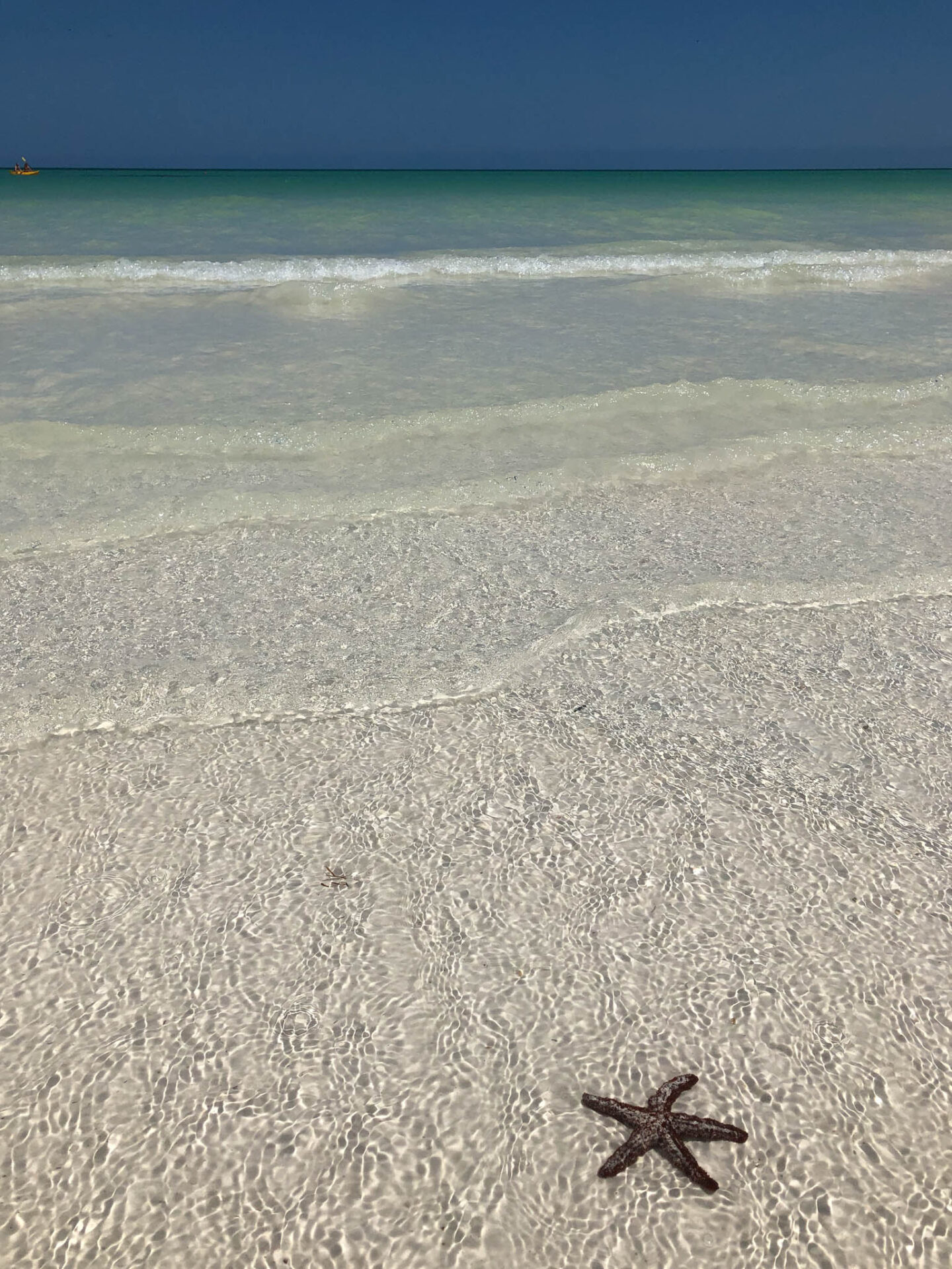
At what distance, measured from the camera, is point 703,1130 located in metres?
1.76

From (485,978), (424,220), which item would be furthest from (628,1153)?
(424,220)

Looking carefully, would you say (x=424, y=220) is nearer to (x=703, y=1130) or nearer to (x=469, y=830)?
(x=469, y=830)

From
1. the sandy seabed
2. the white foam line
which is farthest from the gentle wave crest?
the sandy seabed

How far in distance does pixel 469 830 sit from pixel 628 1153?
1.00 metres

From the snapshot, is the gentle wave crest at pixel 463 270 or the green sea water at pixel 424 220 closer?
the gentle wave crest at pixel 463 270

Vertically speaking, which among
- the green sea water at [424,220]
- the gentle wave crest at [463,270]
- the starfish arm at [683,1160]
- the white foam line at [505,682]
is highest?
the green sea water at [424,220]

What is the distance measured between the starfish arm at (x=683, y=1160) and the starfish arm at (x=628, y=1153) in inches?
0.9

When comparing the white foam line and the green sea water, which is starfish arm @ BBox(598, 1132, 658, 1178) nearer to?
the white foam line

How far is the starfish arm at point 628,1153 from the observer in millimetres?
1699

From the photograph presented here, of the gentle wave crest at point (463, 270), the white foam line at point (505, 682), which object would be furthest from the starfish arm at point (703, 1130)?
the gentle wave crest at point (463, 270)

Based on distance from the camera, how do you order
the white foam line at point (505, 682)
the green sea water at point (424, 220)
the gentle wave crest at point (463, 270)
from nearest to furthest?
the white foam line at point (505, 682) → the gentle wave crest at point (463, 270) → the green sea water at point (424, 220)

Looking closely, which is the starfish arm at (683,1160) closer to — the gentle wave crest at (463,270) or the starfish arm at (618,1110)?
the starfish arm at (618,1110)

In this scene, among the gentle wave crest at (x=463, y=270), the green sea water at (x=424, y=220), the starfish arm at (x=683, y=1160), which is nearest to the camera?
the starfish arm at (x=683, y=1160)

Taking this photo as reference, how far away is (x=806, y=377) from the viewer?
724 centimetres
